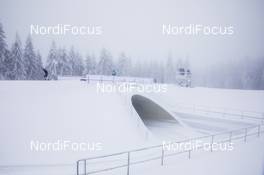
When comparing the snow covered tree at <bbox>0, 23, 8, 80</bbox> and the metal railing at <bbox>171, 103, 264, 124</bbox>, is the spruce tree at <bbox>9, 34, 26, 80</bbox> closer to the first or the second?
the snow covered tree at <bbox>0, 23, 8, 80</bbox>

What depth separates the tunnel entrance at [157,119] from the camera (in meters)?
18.0

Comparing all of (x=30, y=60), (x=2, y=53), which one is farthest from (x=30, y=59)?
(x=2, y=53)

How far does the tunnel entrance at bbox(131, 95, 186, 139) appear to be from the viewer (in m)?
18.0

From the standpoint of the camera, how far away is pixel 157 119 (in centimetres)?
2156

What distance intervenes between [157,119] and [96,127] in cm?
975

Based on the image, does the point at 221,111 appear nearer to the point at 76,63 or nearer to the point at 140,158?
the point at 140,158

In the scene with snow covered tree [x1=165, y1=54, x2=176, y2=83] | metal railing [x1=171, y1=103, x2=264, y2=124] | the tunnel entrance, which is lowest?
the tunnel entrance

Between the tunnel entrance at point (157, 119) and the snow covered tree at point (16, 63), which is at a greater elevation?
the snow covered tree at point (16, 63)

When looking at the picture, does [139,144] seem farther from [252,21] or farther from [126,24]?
[126,24]

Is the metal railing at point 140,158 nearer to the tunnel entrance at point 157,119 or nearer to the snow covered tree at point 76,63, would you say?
the tunnel entrance at point 157,119

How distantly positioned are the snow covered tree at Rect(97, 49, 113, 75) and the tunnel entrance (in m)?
12.5

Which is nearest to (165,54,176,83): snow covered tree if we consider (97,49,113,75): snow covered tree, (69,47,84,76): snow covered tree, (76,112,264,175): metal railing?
(97,49,113,75): snow covered tree

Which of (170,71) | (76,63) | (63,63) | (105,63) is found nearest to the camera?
(63,63)

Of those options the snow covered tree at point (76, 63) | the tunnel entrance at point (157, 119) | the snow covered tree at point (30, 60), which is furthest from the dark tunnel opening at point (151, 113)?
the snow covered tree at point (30, 60)
